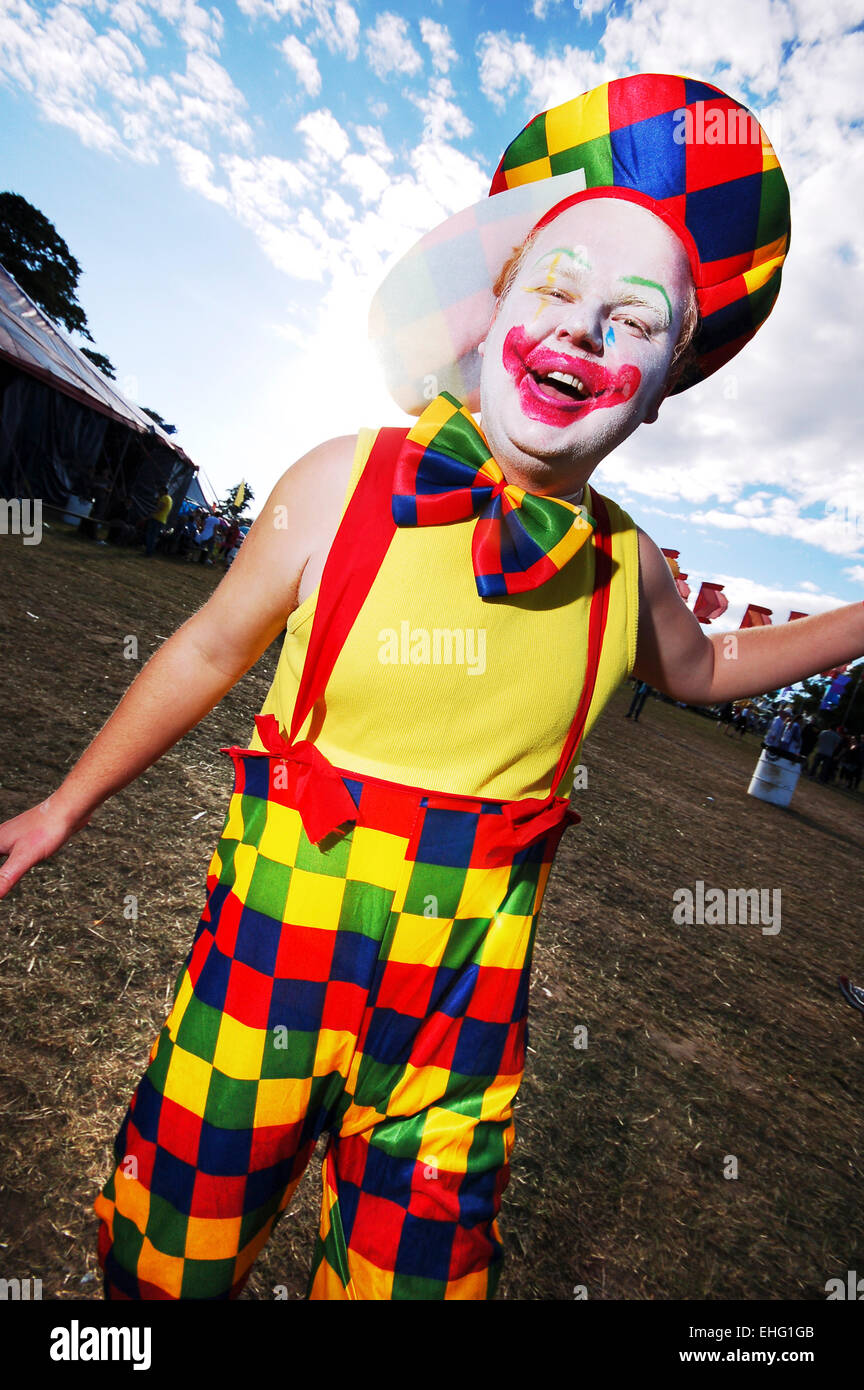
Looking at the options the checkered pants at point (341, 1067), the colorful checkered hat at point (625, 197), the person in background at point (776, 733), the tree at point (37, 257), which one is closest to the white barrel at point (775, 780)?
the person in background at point (776, 733)

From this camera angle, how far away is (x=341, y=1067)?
101cm

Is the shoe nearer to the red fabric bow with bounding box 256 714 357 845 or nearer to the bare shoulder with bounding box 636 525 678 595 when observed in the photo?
the bare shoulder with bounding box 636 525 678 595

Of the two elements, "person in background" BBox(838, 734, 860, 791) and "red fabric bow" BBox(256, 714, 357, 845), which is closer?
"red fabric bow" BBox(256, 714, 357, 845)

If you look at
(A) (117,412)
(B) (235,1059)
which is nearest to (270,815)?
(B) (235,1059)

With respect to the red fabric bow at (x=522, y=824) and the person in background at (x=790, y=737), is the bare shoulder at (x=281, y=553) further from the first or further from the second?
the person in background at (x=790, y=737)

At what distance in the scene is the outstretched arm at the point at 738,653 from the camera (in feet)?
4.44

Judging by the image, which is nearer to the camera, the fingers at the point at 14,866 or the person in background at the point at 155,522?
the fingers at the point at 14,866

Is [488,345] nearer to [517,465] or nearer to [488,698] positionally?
[517,465]

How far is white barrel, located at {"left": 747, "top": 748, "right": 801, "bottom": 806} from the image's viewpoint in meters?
Answer: 11.2

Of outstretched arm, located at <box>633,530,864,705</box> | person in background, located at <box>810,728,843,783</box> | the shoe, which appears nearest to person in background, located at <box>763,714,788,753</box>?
the shoe

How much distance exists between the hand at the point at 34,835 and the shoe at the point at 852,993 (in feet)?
15.7

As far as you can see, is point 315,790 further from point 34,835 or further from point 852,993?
point 852,993

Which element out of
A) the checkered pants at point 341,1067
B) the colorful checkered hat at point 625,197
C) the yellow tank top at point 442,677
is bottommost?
the checkered pants at point 341,1067

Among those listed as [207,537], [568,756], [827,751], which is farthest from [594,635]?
[827,751]
